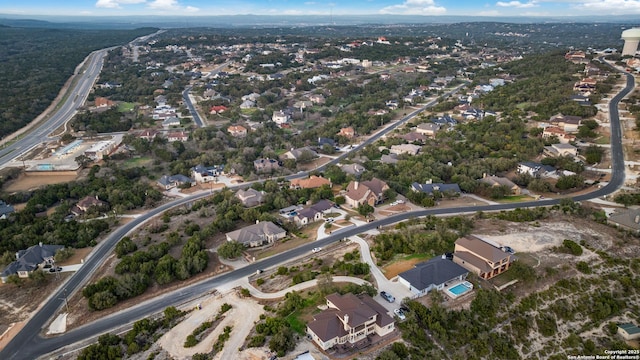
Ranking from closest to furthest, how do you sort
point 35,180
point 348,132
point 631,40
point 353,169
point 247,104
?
point 353,169 < point 35,180 < point 348,132 < point 247,104 < point 631,40

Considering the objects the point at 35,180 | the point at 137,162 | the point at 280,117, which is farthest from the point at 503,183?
the point at 35,180

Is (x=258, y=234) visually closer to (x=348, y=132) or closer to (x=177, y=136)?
(x=348, y=132)

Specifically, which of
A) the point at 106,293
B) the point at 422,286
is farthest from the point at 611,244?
the point at 106,293

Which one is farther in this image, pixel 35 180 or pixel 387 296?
pixel 35 180

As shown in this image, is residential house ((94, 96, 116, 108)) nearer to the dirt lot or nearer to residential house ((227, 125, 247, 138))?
residential house ((227, 125, 247, 138))

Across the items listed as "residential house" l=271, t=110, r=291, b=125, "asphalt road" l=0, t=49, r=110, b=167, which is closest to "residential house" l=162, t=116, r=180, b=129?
"residential house" l=271, t=110, r=291, b=125

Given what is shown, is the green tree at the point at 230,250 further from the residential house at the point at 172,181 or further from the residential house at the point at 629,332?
the residential house at the point at 629,332
